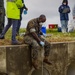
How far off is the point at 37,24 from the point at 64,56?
70.7 inches

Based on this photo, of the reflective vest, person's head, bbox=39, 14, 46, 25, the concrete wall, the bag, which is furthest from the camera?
the bag

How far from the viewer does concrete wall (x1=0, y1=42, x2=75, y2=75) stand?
11875 mm

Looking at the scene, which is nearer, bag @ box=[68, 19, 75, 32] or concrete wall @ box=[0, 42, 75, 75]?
concrete wall @ box=[0, 42, 75, 75]

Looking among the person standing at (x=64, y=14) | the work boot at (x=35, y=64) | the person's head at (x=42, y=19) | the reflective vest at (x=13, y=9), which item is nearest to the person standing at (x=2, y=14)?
the reflective vest at (x=13, y=9)

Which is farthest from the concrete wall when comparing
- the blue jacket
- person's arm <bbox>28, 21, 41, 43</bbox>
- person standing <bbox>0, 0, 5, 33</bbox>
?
the blue jacket

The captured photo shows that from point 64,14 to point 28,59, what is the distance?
16.3ft

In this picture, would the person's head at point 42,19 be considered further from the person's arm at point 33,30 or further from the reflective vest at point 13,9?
the reflective vest at point 13,9

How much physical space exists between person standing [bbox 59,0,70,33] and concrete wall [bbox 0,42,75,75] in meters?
3.08

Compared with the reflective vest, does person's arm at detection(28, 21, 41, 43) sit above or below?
below

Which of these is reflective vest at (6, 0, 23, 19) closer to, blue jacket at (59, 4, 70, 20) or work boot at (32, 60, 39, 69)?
work boot at (32, 60, 39, 69)

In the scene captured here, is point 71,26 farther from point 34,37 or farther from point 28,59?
Result: point 34,37

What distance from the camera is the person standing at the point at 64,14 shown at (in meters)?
17.0

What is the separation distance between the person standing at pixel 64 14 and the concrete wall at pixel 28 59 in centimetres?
308

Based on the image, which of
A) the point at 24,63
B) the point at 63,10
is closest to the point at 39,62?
the point at 24,63
